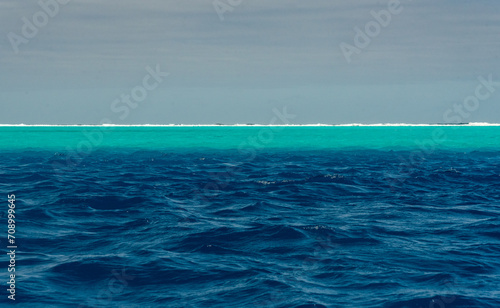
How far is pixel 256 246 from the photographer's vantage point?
1620cm

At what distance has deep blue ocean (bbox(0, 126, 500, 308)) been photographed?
12.1m

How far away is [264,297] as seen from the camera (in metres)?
11.9

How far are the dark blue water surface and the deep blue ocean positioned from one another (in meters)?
0.04

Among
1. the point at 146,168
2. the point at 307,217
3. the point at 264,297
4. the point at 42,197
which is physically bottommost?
the point at 264,297

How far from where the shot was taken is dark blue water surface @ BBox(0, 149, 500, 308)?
12.1m

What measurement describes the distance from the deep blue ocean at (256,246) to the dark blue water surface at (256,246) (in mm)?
43

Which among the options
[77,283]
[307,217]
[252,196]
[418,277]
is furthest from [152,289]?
[252,196]

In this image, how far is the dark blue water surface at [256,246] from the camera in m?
12.1

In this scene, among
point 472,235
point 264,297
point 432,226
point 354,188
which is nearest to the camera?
point 264,297

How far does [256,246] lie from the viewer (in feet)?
53.2

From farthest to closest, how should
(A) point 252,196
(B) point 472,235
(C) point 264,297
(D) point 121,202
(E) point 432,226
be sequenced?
(A) point 252,196 < (D) point 121,202 < (E) point 432,226 < (B) point 472,235 < (C) point 264,297

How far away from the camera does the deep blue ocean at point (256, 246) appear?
1206cm

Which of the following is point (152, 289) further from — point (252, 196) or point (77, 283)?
point (252, 196)

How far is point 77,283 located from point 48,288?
2.17 feet
